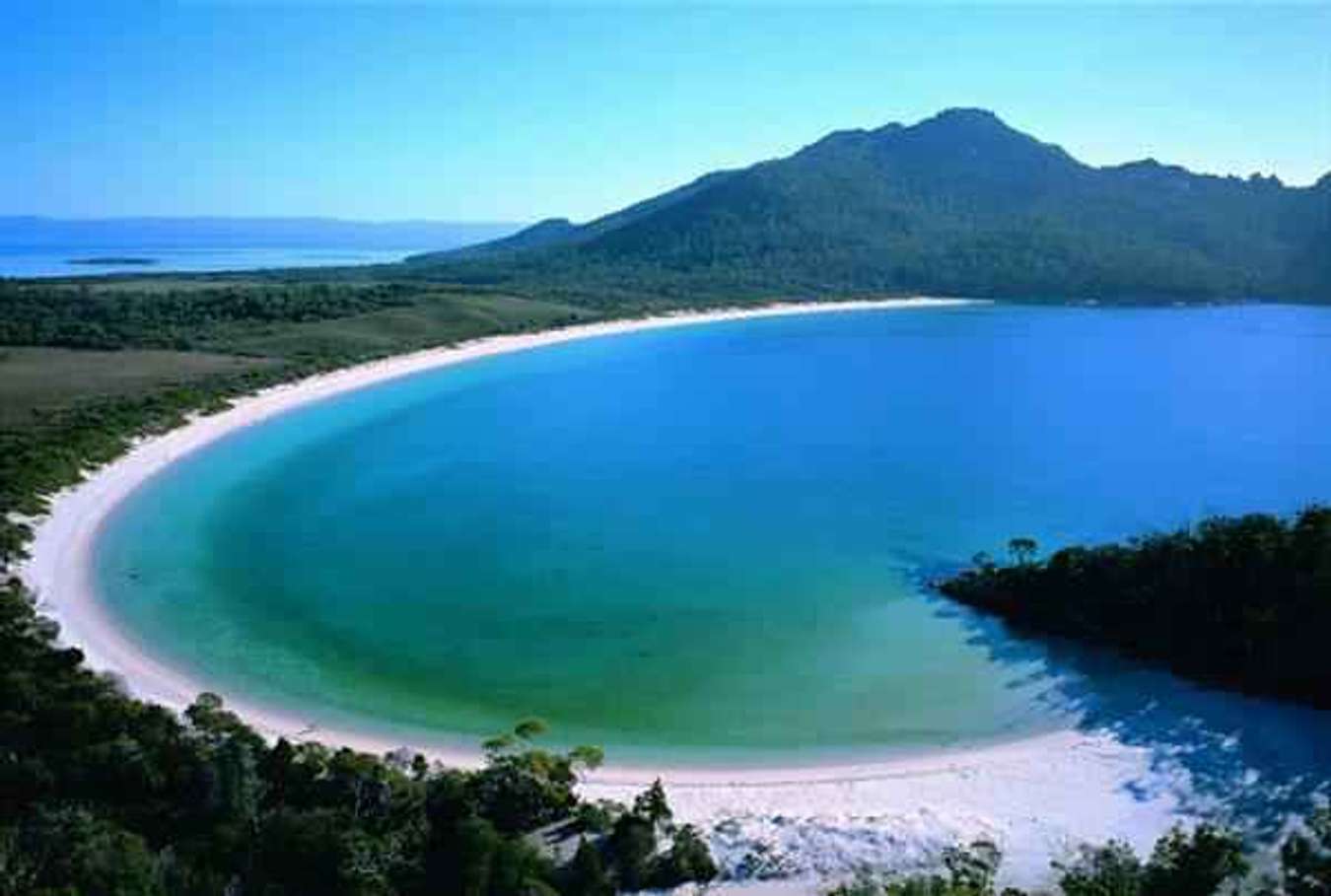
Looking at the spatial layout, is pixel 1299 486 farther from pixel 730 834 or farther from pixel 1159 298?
pixel 1159 298

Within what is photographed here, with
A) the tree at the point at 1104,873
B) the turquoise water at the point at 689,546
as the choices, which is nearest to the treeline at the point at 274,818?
the turquoise water at the point at 689,546

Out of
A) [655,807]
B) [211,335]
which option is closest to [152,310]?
[211,335]

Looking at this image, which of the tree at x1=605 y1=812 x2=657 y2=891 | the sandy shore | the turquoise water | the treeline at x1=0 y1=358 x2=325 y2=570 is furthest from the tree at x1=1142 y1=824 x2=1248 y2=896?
the treeline at x1=0 y1=358 x2=325 y2=570

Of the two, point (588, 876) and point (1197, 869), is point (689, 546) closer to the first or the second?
point (588, 876)

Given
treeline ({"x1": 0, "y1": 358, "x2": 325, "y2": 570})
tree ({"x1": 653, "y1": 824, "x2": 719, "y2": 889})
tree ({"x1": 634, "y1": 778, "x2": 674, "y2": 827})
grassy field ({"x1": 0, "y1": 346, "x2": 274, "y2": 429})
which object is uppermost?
grassy field ({"x1": 0, "y1": 346, "x2": 274, "y2": 429})

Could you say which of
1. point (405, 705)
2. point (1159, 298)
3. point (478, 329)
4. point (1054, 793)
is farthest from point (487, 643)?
point (1159, 298)

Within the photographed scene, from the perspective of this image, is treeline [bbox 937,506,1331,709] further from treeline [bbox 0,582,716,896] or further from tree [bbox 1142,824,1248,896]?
treeline [bbox 0,582,716,896]
